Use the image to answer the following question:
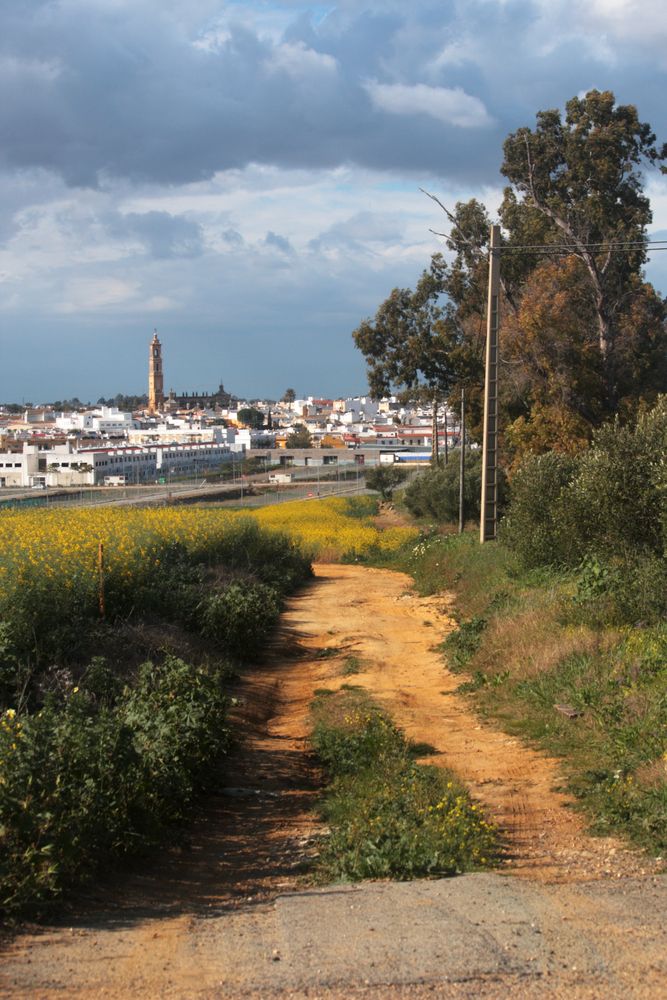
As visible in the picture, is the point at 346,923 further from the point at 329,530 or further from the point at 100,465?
the point at 100,465

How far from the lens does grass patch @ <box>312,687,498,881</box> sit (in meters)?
6.77

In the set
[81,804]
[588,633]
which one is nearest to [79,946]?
[81,804]

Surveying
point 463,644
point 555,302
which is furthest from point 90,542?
point 555,302

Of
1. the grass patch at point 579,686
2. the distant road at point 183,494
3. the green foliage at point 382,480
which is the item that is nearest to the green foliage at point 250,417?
the distant road at point 183,494

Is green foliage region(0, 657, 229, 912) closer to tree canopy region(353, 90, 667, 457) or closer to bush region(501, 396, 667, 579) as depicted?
bush region(501, 396, 667, 579)

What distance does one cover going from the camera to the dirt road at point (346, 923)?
199 inches

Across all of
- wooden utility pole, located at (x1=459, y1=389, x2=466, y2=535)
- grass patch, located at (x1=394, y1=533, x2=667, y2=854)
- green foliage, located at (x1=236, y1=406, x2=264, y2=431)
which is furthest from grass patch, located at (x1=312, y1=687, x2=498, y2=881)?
green foliage, located at (x1=236, y1=406, x2=264, y2=431)

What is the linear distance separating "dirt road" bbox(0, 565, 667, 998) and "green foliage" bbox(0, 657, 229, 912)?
265 millimetres

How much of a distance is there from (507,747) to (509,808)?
2214mm

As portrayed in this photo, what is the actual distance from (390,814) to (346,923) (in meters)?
2.06

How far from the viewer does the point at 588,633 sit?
43.5ft

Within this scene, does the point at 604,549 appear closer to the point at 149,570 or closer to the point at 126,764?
the point at 149,570

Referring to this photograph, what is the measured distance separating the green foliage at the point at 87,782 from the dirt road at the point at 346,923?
27cm

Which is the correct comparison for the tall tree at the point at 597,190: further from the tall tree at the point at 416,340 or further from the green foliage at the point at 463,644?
the green foliage at the point at 463,644
